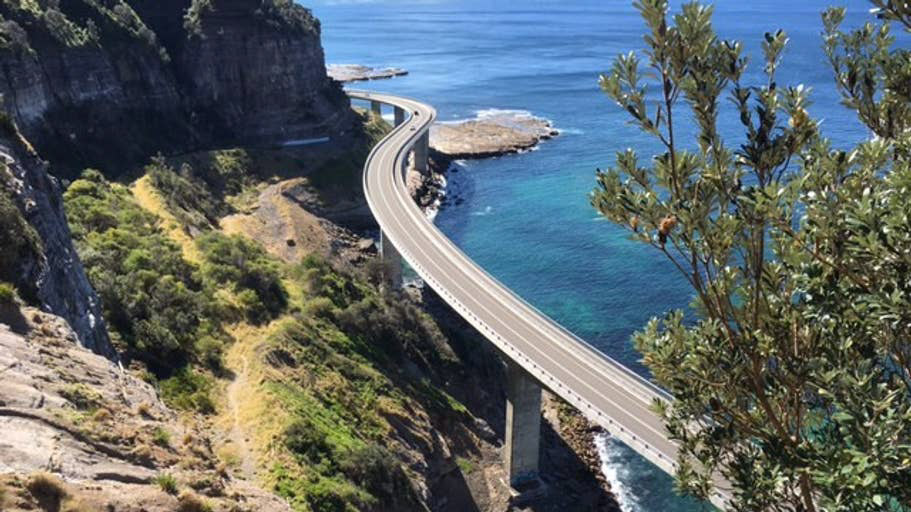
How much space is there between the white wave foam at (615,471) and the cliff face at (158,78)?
6146 centimetres

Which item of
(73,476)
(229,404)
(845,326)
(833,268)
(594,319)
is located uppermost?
(833,268)

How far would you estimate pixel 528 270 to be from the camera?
77125 mm

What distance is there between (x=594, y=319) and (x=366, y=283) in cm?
2361

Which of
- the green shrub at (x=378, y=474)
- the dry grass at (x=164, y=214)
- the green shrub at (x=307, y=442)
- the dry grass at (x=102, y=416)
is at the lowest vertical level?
the green shrub at (x=378, y=474)

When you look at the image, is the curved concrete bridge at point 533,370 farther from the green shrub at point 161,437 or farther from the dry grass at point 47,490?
the dry grass at point 47,490

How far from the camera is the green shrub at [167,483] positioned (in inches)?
760

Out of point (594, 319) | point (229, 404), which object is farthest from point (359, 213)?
point (229, 404)

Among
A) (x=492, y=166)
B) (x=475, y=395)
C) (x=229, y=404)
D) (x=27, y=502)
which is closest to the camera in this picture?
(x=27, y=502)

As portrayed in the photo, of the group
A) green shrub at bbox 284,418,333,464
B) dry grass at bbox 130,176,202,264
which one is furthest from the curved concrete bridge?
dry grass at bbox 130,176,202,264

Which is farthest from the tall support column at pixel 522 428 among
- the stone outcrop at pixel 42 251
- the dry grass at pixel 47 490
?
the dry grass at pixel 47 490

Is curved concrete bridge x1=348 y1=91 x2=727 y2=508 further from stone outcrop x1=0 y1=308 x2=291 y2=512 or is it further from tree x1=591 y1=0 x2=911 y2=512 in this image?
tree x1=591 y1=0 x2=911 y2=512

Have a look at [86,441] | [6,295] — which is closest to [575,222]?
[6,295]

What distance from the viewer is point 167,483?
19.4 metres

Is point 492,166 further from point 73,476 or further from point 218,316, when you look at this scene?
point 73,476
